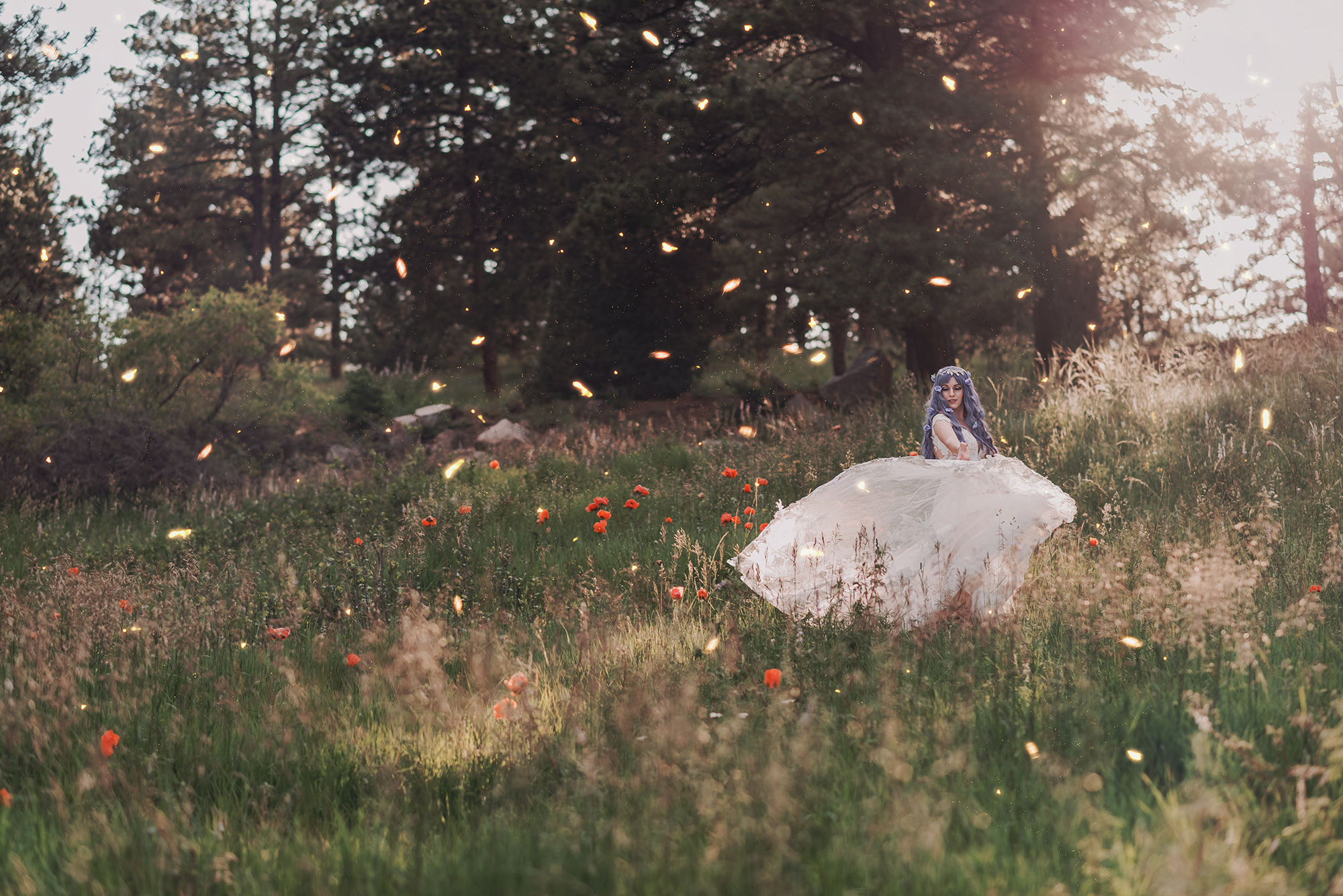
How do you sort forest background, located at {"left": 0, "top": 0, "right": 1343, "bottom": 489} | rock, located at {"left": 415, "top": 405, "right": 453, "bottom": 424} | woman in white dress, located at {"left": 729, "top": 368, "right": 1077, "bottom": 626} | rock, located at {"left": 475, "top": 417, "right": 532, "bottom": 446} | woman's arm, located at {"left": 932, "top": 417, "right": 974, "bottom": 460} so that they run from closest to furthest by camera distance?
woman in white dress, located at {"left": 729, "top": 368, "right": 1077, "bottom": 626}, woman's arm, located at {"left": 932, "top": 417, "right": 974, "bottom": 460}, forest background, located at {"left": 0, "top": 0, "right": 1343, "bottom": 489}, rock, located at {"left": 475, "top": 417, "right": 532, "bottom": 446}, rock, located at {"left": 415, "top": 405, "right": 453, "bottom": 424}

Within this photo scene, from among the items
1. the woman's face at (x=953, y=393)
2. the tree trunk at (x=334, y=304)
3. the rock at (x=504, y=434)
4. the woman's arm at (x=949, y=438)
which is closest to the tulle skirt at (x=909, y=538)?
the woman's arm at (x=949, y=438)

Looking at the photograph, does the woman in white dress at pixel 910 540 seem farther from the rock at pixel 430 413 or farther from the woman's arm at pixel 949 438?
the rock at pixel 430 413

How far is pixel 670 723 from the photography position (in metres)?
2.62

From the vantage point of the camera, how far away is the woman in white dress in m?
4.16

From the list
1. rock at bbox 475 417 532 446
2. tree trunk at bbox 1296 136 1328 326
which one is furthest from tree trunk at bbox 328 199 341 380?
tree trunk at bbox 1296 136 1328 326

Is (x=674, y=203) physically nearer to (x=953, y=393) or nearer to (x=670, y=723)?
(x=953, y=393)

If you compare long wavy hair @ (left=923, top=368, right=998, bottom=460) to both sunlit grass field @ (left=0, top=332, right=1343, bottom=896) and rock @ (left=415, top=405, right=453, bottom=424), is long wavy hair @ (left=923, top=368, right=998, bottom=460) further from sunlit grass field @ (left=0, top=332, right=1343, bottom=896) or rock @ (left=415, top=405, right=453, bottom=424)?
rock @ (left=415, top=405, right=453, bottom=424)

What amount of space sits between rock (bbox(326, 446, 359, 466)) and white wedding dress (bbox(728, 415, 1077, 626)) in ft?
30.1

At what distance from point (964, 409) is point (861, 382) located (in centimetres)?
1013

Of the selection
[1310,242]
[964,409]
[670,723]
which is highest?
[1310,242]

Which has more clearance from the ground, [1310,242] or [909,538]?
[1310,242]

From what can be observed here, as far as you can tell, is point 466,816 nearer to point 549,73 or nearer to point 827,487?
point 827,487

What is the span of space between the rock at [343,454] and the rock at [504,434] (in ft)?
7.99

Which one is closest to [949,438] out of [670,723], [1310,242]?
[670,723]
